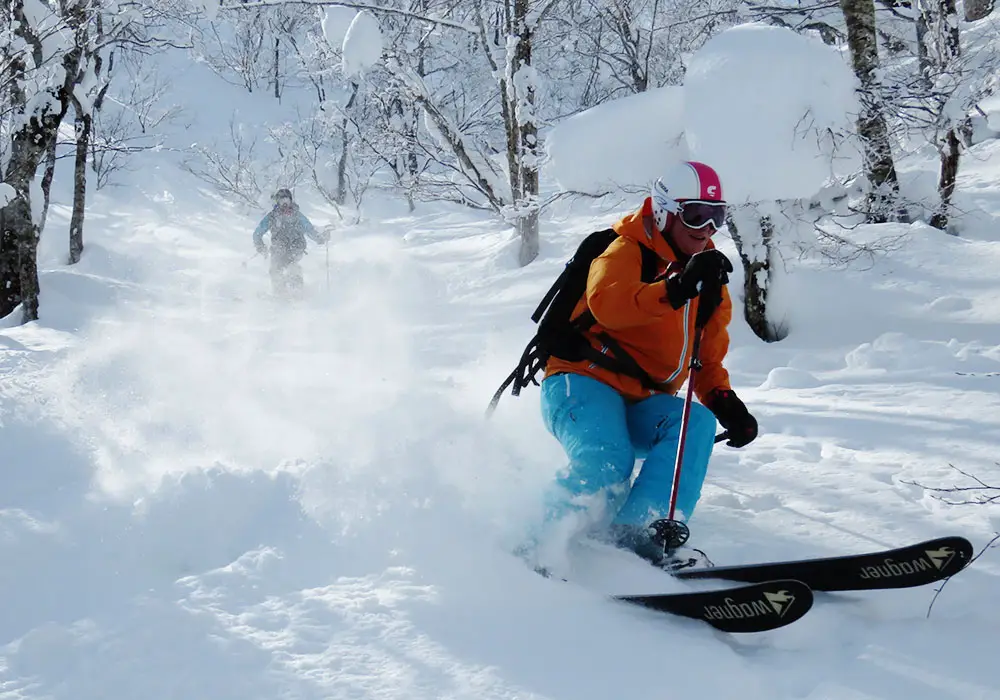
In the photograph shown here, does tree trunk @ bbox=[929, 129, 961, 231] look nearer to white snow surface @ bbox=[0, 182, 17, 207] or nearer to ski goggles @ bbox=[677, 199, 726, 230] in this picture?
ski goggles @ bbox=[677, 199, 726, 230]

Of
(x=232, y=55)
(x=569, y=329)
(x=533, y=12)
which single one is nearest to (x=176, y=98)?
(x=232, y=55)

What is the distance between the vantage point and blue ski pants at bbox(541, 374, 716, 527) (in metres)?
3.04

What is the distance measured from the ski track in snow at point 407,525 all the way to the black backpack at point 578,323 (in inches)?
23.5

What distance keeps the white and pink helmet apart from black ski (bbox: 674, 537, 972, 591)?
54.0 inches

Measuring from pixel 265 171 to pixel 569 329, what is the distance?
2951 centimetres

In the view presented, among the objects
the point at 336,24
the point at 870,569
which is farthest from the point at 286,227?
the point at 870,569

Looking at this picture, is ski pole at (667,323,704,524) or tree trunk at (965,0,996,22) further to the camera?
tree trunk at (965,0,996,22)

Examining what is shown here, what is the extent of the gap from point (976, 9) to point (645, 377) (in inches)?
736

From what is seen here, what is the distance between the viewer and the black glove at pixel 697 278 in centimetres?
292

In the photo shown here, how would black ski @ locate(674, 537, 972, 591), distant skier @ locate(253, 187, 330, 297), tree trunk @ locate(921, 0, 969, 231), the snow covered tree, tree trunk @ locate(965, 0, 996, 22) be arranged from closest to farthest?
black ski @ locate(674, 537, 972, 591), the snow covered tree, tree trunk @ locate(921, 0, 969, 231), distant skier @ locate(253, 187, 330, 297), tree trunk @ locate(965, 0, 996, 22)

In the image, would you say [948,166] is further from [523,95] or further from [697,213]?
[697,213]

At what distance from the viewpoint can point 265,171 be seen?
3077cm

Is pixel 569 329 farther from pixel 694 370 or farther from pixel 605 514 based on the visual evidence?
pixel 605 514

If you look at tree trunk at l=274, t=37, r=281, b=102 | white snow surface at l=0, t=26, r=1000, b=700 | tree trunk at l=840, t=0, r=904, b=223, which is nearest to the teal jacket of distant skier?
white snow surface at l=0, t=26, r=1000, b=700
